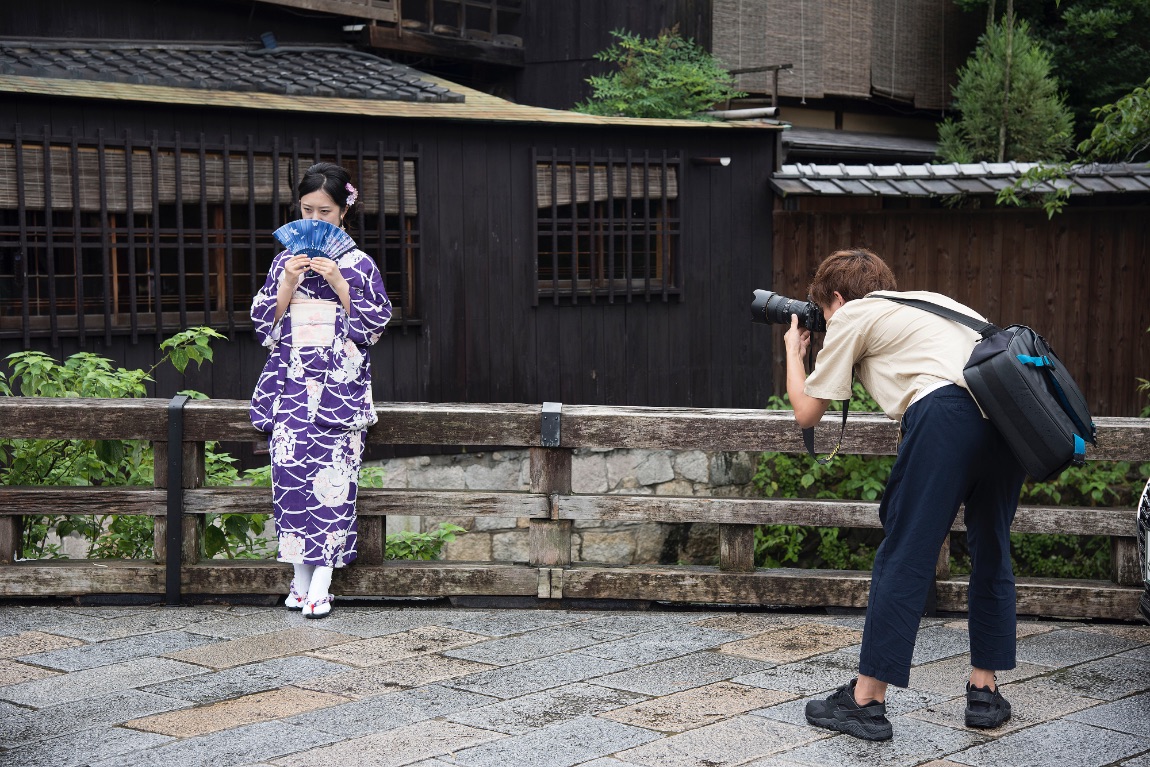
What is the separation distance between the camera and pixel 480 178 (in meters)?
10.4

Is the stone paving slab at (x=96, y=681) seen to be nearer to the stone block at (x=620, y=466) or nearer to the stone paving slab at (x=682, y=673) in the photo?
the stone paving slab at (x=682, y=673)

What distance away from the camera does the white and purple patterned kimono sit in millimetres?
5242

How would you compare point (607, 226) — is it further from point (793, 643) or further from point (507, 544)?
point (793, 643)

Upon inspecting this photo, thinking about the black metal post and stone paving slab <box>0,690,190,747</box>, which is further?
the black metal post

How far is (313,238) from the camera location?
16.9ft

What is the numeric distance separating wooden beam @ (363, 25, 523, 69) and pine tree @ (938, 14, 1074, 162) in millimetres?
5969

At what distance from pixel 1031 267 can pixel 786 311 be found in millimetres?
8207

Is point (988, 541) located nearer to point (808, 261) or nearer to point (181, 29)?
point (808, 261)

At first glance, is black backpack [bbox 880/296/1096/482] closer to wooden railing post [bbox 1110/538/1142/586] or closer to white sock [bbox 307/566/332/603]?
wooden railing post [bbox 1110/538/1142/586]

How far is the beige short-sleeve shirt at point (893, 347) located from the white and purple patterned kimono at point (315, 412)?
2182 millimetres

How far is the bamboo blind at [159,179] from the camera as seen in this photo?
832 centimetres

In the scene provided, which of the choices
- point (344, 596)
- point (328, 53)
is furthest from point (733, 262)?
point (344, 596)

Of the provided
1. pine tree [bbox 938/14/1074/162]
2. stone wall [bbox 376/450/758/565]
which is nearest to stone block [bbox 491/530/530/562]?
stone wall [bbox 376/450/758/565]

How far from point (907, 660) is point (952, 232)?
8.45m
